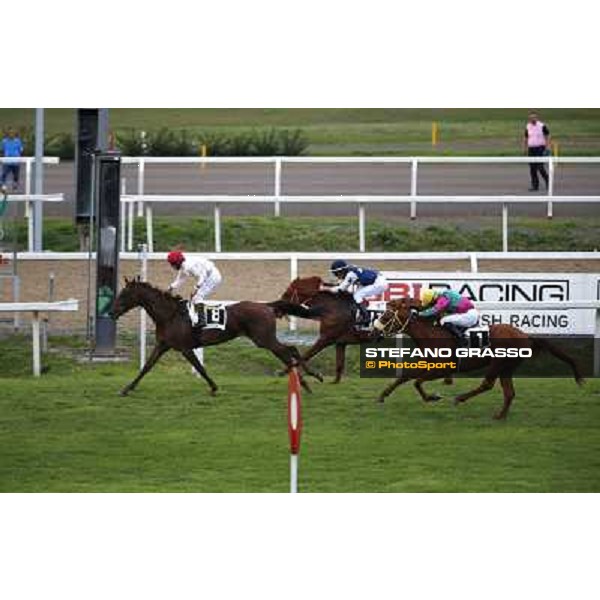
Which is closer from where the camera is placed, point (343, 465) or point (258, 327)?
point (343, 465)

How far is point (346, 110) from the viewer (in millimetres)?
47375

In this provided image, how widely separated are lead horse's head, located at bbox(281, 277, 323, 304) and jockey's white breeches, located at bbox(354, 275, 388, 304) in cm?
39

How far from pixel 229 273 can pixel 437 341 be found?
608 centimetres

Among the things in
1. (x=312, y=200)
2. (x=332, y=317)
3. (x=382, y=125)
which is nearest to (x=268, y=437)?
(x=332, y=317)

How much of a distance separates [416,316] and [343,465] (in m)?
3.15

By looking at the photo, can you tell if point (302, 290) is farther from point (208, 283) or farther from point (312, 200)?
point (312, 200)

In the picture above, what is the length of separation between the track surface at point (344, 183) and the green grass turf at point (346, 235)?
969mm

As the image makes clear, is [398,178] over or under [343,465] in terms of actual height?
over

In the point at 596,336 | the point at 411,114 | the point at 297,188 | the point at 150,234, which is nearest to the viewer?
the point at 596,336

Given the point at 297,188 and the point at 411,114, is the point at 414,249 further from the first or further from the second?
the point at 411,114

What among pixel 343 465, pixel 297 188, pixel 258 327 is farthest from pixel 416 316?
pixel 297 188

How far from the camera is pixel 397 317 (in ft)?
60.9

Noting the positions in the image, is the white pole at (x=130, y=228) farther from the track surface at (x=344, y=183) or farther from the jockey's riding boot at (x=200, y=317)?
the jockey's riding boot at (x=200, y=317)

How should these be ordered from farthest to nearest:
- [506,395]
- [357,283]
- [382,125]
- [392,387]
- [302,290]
A: [382,125] → [302,290] → [357,283] → [392,387] → [506,395]
